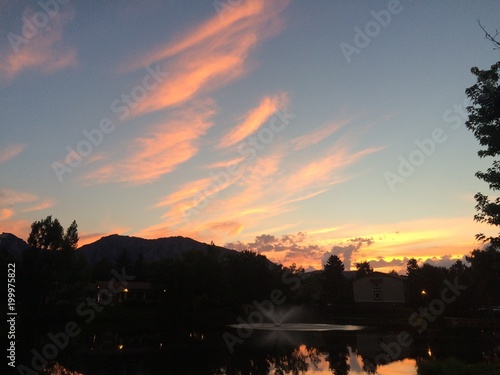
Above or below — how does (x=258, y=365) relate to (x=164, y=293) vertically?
below

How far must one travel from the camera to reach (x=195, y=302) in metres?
68.1

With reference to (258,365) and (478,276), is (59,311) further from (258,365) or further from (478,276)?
(478,276)

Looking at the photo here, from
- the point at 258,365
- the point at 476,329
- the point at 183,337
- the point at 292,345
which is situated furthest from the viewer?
the point at 476,329

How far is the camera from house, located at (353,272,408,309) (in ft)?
261

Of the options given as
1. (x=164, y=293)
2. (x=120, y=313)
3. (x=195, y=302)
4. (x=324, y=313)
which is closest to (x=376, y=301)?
(x=324, y=313)

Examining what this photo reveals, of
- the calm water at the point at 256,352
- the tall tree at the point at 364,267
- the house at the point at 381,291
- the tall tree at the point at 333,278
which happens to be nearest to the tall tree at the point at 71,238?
the calm water at the point at 256,352

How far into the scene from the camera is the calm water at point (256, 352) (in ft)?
79.2

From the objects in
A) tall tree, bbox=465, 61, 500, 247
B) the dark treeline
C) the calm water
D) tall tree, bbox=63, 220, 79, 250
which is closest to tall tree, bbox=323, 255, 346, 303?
the dark treeline

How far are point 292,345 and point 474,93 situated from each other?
25.8 meters

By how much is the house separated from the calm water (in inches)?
1455

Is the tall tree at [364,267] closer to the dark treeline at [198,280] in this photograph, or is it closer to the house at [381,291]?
the dark treeline at [198,280]

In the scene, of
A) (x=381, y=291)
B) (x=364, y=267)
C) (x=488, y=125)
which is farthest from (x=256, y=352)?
(x=364, y=267)

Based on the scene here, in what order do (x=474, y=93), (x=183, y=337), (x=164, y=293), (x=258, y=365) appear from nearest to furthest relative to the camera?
(x=474, y=93)
(x=258, y=365)
(x=183, y=337)
(x=164, y=293)

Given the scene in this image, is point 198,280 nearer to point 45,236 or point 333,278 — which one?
point 45,236
